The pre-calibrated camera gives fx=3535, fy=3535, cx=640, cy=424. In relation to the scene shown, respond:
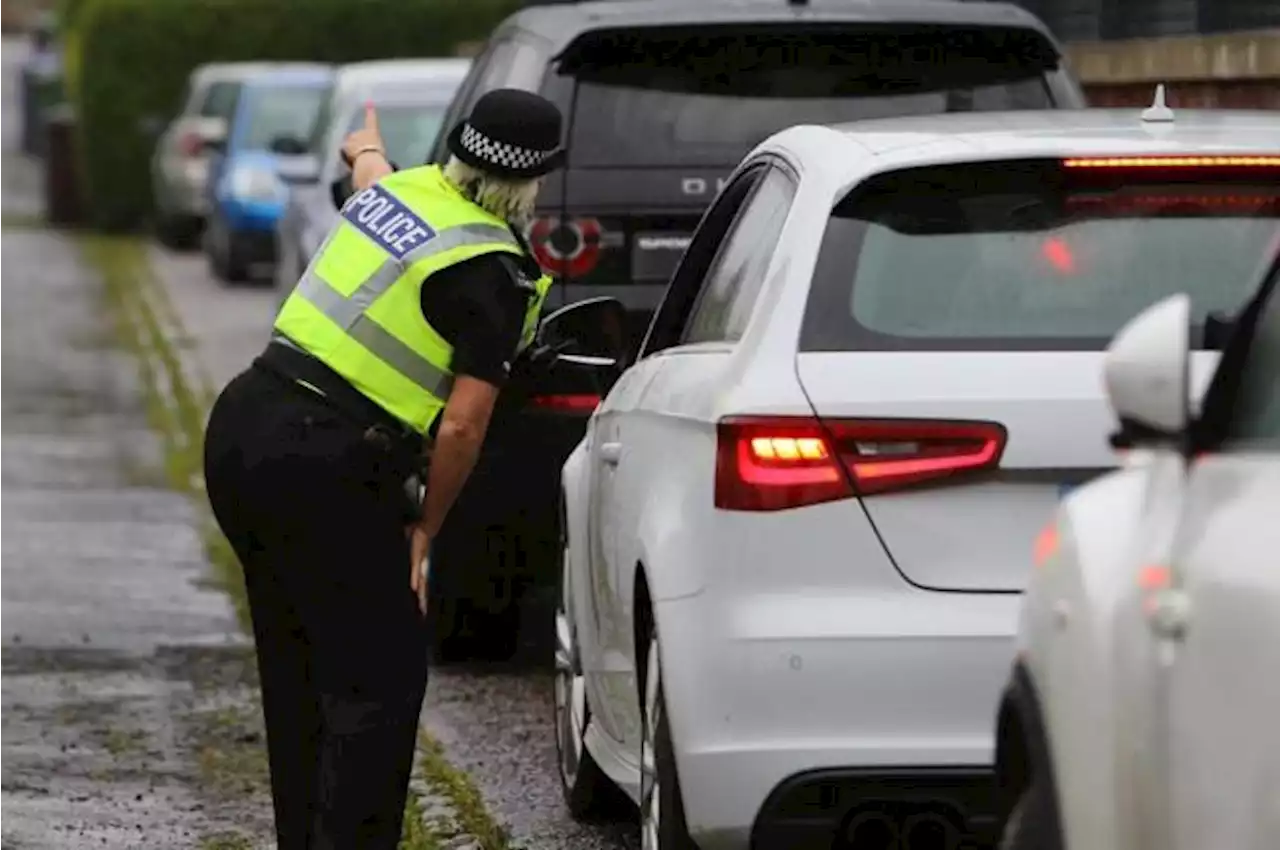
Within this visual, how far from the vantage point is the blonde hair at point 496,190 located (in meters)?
6.85

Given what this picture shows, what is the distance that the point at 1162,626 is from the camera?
4480mm

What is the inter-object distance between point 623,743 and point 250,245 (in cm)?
2187

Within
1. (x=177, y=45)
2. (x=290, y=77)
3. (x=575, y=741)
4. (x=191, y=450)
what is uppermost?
(x=575, y=741)

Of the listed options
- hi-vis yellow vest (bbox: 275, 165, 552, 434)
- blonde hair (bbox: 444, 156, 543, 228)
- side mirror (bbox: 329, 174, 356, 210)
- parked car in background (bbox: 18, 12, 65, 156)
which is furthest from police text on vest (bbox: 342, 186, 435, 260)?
parked car in background (bbox: 18, 12, 65, 156)

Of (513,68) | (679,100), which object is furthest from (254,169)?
(679,100)

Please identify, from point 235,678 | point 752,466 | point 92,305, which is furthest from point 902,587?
point 92,305

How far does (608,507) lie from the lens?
7469 mm

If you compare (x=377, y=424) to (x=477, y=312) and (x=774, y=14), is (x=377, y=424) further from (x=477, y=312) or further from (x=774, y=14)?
(x=774, y=14)

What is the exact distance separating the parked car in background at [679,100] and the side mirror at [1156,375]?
16.7 ft

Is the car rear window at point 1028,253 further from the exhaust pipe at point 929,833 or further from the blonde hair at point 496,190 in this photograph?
the exhaust pipe at point 929,833

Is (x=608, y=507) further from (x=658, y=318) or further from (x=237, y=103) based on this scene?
(x=237, y=103)

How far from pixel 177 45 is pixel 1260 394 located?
1319 inches

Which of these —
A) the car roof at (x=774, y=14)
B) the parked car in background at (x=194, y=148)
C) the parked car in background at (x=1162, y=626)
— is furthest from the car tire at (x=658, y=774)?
the parked car in background at (x=194, y=148)

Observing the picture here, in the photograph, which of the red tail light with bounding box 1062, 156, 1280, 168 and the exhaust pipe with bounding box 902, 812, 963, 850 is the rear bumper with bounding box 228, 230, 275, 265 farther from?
the red tail light with bounding box 1062, 156, 1280, 168
